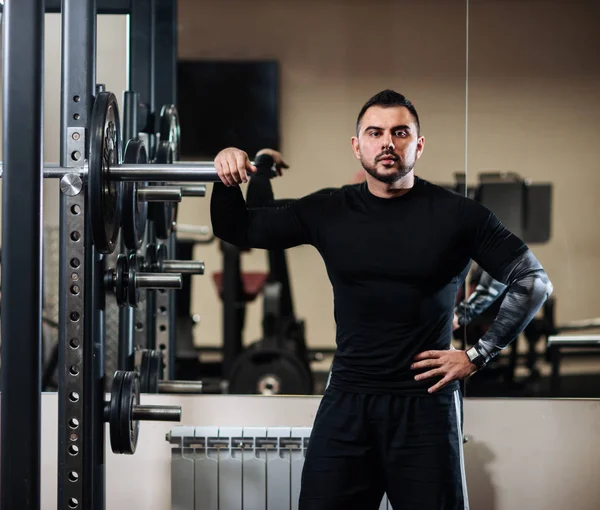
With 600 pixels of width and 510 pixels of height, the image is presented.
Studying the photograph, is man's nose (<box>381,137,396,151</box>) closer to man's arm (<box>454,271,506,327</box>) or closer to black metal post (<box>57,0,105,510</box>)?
black metal post (<box>57,0,105,510</box>)

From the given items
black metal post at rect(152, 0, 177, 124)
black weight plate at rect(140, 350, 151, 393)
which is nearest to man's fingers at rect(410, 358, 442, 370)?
black weight plate at rect(140, 350, 151, 393)

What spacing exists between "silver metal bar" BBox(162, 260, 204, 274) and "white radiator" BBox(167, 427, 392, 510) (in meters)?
0.64

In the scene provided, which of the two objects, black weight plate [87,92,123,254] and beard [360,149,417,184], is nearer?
black weight plate [87,92,123,254]

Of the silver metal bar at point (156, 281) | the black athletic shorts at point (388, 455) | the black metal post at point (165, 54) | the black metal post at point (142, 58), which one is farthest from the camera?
the black metal post at point (165, 54)

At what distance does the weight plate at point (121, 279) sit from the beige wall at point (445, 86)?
1271mm

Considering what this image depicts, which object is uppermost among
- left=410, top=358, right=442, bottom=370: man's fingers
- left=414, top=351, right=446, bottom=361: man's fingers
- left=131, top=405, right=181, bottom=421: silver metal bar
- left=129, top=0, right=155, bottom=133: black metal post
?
left=129, top=0, right=155, bottom=133: black metal post

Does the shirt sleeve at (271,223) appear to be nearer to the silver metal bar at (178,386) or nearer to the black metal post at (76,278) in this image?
the black metal post at (76,278)

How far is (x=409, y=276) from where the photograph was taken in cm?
238

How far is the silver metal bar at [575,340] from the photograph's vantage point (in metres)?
3.60

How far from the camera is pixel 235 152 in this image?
7.68 feet

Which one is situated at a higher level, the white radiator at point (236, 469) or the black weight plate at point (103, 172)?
the black weight plate at point (103, 172)

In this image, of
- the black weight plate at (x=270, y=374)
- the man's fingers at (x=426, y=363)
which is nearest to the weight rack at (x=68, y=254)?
the man's fingers at (x=426, y=363)

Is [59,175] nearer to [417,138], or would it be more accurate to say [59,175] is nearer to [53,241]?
[417,138]

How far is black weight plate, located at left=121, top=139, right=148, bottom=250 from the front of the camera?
2.51m
